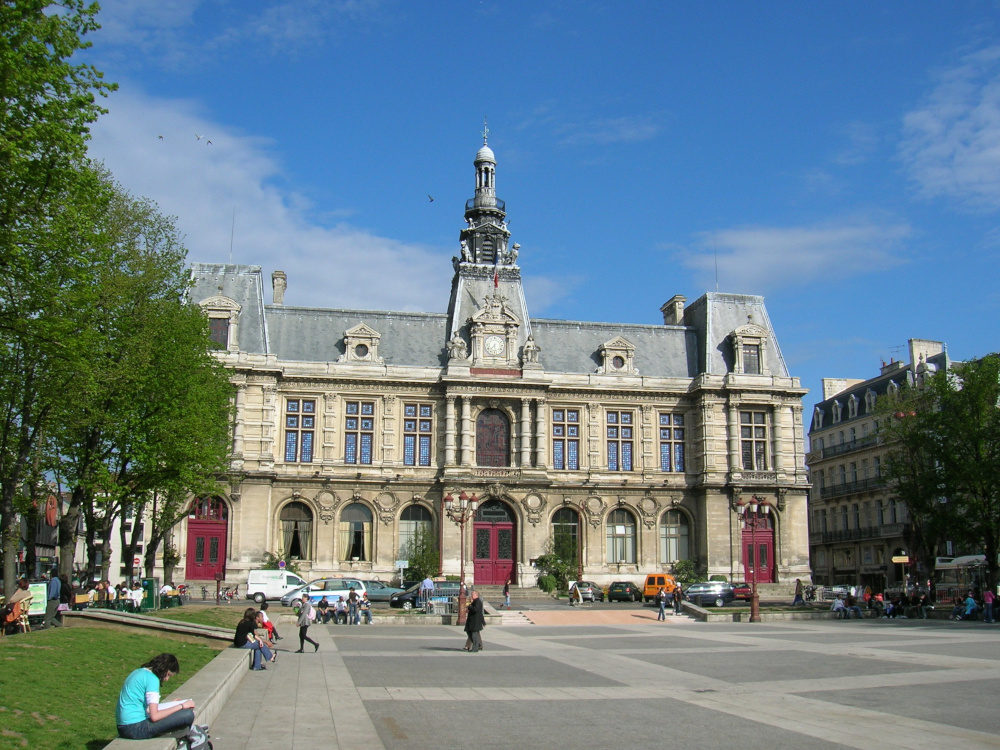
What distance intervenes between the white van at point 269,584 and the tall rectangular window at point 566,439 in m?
16.6

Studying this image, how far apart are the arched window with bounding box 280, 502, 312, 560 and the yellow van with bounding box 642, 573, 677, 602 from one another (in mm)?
17827

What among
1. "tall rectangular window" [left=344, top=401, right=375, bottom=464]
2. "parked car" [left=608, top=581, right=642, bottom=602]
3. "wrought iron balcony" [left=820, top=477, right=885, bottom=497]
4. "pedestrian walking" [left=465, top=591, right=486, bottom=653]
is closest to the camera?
"pedestrian walking" [left=465, top=591, right=486, bottom=653]

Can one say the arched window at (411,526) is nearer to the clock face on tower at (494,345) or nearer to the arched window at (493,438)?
the arched window at (493,438)

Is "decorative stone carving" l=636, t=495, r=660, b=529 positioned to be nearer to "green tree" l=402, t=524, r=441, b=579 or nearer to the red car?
the red car

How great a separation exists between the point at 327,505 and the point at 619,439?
16812 millimetres

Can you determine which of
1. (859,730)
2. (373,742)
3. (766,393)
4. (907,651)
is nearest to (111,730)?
(373,742)

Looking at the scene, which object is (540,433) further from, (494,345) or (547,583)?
(547,583)

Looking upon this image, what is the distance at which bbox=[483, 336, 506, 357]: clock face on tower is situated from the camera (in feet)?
178

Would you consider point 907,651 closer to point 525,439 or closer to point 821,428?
point 525,439

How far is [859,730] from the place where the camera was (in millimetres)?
13336

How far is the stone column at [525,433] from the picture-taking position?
52750 millimetres

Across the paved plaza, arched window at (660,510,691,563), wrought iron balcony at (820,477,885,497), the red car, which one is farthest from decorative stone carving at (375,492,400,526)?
wrought iron balcony at (820,477,885,497)

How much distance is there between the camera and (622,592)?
162 ft

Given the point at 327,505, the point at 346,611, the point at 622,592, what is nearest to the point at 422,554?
the point at 327,505
